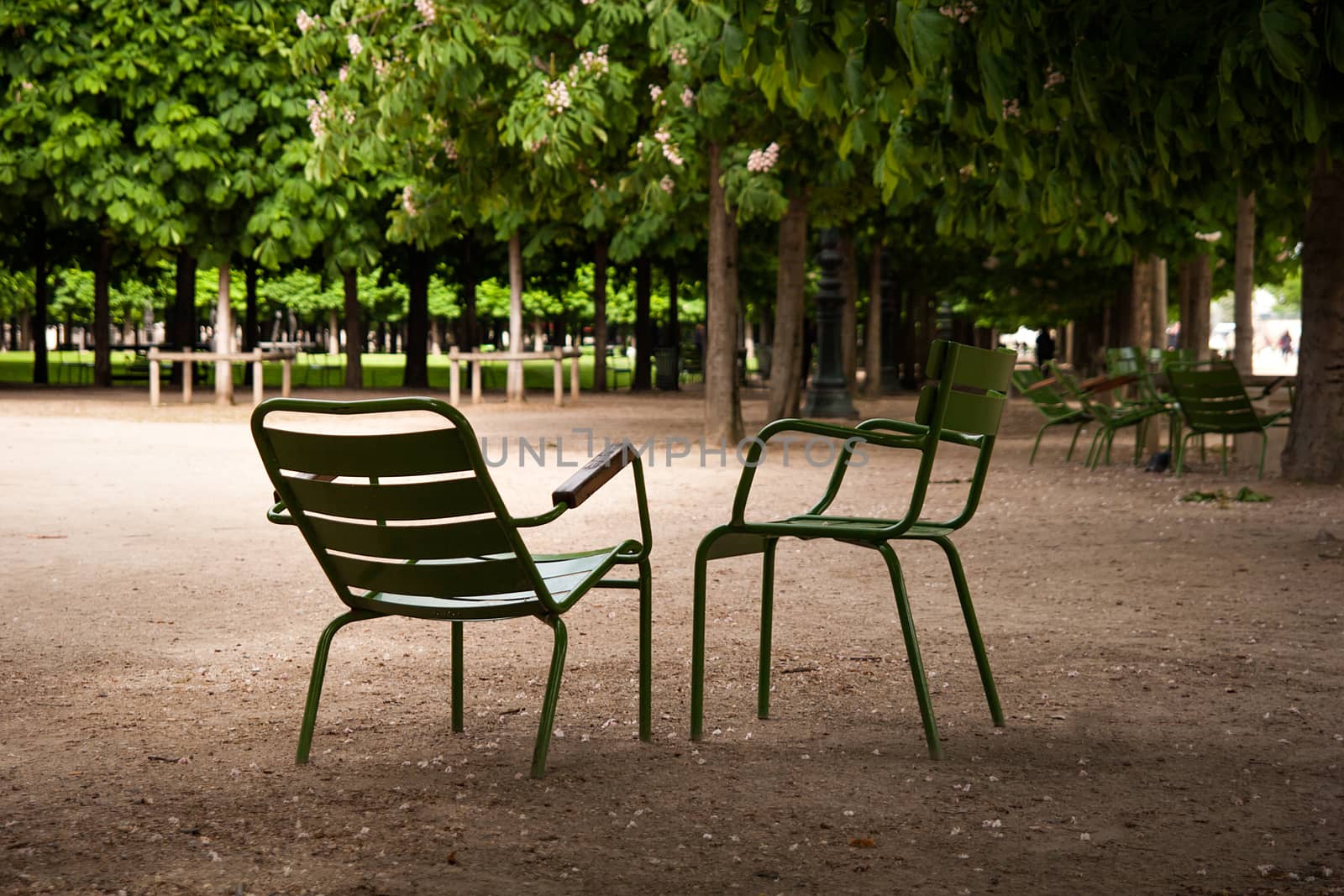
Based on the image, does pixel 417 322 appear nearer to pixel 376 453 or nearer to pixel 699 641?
pixel 699 641

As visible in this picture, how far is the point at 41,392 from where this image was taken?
28.3 metres

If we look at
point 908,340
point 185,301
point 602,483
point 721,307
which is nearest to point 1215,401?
point 721,307

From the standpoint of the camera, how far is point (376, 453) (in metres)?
3.80

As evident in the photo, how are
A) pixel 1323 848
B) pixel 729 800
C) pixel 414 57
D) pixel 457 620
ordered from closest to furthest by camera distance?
pixel 1323 848 → pixel 729 800 → pixel 457 620 → pixel 414 57

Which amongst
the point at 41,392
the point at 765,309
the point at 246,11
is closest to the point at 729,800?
the point at 246,11

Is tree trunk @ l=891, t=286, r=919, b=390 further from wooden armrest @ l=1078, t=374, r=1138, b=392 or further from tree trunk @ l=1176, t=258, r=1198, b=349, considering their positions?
wooden armrest @ l=1078, t=374, r=1138, b=392

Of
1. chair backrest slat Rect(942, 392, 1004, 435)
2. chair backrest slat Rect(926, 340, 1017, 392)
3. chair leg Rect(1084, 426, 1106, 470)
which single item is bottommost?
chair leg Rect(1084, 426, 1106, 470)

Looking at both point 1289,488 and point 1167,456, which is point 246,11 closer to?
point 1167,456

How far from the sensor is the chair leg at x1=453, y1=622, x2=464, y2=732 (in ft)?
15.2

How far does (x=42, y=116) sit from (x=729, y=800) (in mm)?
22299

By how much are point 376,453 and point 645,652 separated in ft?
3.40

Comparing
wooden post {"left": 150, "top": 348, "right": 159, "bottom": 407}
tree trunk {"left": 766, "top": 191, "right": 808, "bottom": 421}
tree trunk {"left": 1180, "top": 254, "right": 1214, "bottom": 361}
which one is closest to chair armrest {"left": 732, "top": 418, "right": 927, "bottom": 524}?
tree trunk {"left": 766, "top": 191, "right": 808, "bottom": 421}

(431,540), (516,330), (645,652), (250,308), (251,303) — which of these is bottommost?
(645,652)

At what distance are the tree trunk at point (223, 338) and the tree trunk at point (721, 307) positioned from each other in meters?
10.4
